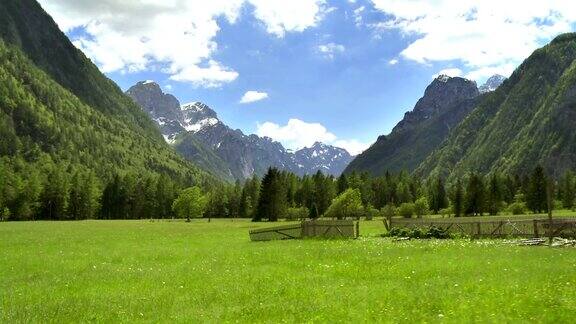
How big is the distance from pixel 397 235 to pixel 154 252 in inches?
1002

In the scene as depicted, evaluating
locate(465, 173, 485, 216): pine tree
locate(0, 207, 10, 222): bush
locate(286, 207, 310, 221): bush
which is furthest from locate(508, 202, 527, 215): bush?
locate(0, 207, 10, 222): bush

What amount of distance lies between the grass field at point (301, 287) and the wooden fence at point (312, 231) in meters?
17.7

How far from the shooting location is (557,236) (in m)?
42.8

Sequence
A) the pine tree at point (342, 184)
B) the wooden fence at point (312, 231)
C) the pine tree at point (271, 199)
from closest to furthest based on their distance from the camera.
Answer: the wooden fence at point (312, 231), the pine tree at point (271, 199), the pine tree at point (342, 184)

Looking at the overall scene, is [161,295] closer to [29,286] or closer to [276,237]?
[29,286]

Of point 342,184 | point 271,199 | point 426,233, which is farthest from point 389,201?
point 426,233

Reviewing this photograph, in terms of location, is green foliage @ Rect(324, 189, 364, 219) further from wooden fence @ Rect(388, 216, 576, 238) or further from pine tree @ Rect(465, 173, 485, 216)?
wooden fence @ Rect(388, 216, 576, 238)

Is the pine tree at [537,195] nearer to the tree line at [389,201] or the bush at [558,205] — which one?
the tree line at [389,201]

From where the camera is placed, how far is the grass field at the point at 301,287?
16.9m

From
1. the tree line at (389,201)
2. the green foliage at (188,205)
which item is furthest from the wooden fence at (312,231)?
the green foliage at (188,205)

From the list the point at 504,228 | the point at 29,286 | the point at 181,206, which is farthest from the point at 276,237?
the point at 181,206

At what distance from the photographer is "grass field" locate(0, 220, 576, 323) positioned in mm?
16922

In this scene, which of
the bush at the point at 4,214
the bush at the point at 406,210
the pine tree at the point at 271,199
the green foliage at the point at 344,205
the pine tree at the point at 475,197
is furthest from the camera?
the pine tree at the point at 475,197

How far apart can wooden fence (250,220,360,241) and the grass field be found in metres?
17.7
